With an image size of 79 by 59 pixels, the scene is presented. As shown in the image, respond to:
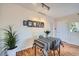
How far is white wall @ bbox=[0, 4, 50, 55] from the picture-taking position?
1496 millimetres

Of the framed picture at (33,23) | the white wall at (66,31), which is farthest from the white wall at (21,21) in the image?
the white wall at (66,31)

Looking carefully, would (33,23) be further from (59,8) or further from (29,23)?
(59,8)

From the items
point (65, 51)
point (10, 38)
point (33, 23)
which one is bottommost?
point (65, 51)

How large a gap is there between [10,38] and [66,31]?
962 mm

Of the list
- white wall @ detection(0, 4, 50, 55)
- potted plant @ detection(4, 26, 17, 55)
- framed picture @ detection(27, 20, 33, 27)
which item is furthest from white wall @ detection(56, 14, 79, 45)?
potted plant @ detection(4, 26, 17, 55)

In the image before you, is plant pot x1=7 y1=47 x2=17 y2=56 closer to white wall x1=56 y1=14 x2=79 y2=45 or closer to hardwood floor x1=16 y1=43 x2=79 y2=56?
hardwood floor x1=16 y1=43 x2=79 y2=56

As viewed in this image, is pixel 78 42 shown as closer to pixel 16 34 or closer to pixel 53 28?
pixel 53 28

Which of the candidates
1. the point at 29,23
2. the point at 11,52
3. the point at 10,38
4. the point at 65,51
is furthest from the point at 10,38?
the point at 65,51

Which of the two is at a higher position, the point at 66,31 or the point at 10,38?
the point at 66,31

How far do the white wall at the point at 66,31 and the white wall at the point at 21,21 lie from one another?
0.66 ft

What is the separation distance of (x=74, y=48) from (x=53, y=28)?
1.61 feet

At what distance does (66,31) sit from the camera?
162 centimetres

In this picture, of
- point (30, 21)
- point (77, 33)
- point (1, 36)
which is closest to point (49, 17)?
point (30, 21)

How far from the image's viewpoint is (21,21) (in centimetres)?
154
